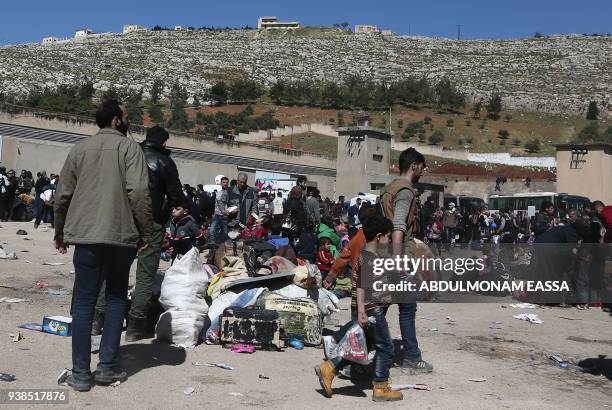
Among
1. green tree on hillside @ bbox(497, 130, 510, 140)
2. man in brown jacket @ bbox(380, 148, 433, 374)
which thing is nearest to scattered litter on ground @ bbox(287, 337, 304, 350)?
man in brown jacket @ bbox(380, 148, 433, 374)

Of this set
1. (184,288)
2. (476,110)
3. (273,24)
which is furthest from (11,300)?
(273,24)

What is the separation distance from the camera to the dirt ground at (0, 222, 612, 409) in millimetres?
5145

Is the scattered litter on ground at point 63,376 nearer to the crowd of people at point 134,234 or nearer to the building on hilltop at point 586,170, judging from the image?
the crowd of people at point 134,234

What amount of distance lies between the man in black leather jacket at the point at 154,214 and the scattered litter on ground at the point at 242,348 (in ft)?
2.68

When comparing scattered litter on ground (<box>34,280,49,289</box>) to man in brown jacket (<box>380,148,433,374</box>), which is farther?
scattered litter on ground (<box>34,280,49,289</box>)

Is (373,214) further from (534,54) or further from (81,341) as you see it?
(534,54)

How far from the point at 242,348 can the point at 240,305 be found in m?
0.57

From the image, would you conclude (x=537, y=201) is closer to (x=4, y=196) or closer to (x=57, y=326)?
(x=4, y=196)

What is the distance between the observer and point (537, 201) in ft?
96.1

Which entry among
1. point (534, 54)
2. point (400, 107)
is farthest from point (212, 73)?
point (534, 54)

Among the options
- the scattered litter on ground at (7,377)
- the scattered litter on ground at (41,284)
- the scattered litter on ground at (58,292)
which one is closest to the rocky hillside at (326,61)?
the scattered litter on ground at (41,284)

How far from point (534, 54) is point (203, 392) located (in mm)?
125504

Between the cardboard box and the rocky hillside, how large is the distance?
74.4 metres

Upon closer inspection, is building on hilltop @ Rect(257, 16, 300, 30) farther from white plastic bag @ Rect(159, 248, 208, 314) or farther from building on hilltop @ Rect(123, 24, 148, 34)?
white plastic bag @ Rect(159, 248, 208, 314)
